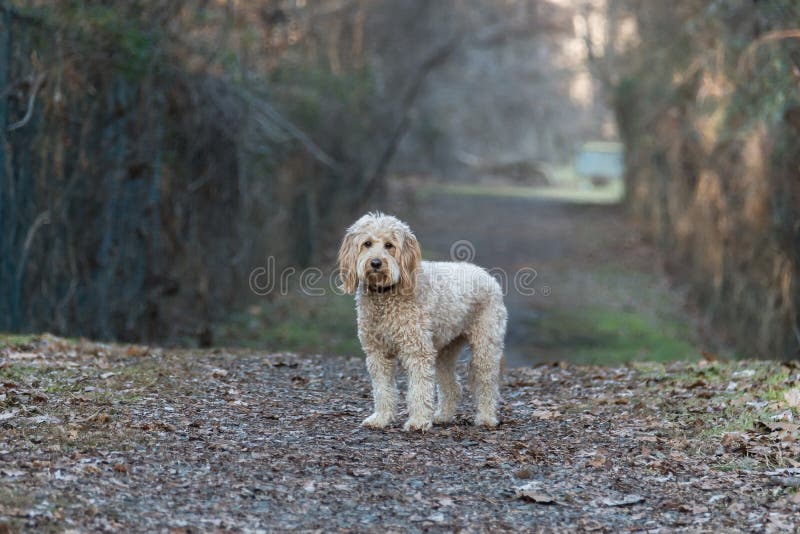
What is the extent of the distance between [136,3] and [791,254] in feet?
33.9

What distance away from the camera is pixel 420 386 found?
8352 mm

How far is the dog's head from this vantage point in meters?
8.16

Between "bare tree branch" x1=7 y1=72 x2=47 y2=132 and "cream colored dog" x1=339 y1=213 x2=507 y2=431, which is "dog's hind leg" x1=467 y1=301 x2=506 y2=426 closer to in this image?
"cream colored dog" x1=339 y1=213 x2=507 y2=431

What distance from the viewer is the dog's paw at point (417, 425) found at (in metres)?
8.40

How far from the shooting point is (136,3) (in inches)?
598

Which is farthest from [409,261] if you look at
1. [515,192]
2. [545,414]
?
[515,192]

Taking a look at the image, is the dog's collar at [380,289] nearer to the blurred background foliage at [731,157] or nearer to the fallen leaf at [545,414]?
the fallen leaf at [545,414]

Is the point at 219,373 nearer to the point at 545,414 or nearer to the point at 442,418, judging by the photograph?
the point at 442,418

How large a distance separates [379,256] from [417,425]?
4.54ft

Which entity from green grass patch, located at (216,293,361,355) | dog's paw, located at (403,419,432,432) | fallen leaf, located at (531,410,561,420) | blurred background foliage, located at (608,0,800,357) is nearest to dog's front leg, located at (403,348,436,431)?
dog's paw, located at (403,419,432,432)

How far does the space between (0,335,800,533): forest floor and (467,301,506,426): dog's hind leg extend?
6.8 inches

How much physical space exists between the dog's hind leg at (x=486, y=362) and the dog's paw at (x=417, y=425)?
2.02 feet

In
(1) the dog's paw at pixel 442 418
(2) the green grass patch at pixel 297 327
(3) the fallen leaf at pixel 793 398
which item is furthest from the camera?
(2) the green grass patch at pixel 297 327

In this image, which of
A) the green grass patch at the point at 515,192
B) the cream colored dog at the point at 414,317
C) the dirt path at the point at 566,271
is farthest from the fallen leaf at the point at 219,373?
the green grass patch at the point at 515,192
